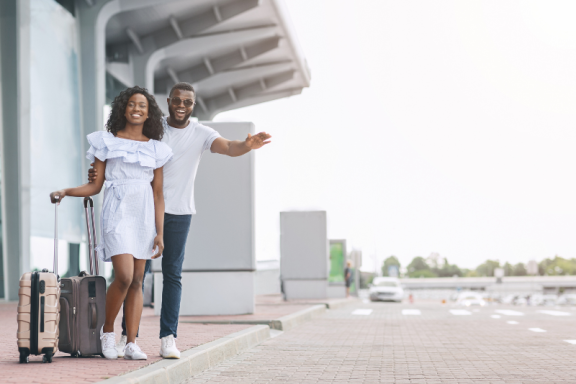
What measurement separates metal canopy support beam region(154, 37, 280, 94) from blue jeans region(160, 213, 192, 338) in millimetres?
25524

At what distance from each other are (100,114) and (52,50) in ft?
7.45

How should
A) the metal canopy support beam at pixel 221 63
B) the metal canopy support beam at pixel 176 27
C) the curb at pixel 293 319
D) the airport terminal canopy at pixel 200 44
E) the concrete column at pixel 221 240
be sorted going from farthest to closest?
1. the metal canopy support beam at pixel 221 63
2. the metal canopy support beam at pixel 176 27
3. the airport terminal canopy at pixel 200 44
4. the concrete column at pixel 221 240
5. the curb at pixel 293 319

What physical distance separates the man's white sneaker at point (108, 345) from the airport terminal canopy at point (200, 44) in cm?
1852

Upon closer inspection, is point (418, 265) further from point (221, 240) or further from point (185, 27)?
point (221, 240)

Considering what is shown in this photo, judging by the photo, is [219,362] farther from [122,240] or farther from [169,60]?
[169,60]

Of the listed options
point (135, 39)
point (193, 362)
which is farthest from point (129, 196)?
point (135, 39)

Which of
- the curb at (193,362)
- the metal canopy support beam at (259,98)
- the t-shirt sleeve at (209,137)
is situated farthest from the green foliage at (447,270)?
the t-shirt sleeve at (209,137)

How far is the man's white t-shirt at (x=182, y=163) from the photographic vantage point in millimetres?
5395

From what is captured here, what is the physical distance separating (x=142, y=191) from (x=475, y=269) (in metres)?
192

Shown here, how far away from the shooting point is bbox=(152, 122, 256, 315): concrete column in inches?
447

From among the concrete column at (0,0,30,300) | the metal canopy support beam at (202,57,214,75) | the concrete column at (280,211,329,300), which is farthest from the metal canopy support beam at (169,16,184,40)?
the concrete column at (0,0,30,300)

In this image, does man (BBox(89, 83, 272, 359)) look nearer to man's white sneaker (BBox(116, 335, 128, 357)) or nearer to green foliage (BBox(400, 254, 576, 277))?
man's white sneaker (BBox(116, 335, 128, 357))

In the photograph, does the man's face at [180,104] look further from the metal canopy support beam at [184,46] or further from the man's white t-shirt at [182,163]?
the metal canopy support beam at [184,46]

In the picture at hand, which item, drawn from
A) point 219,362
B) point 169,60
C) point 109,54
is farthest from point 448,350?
point 169,60
